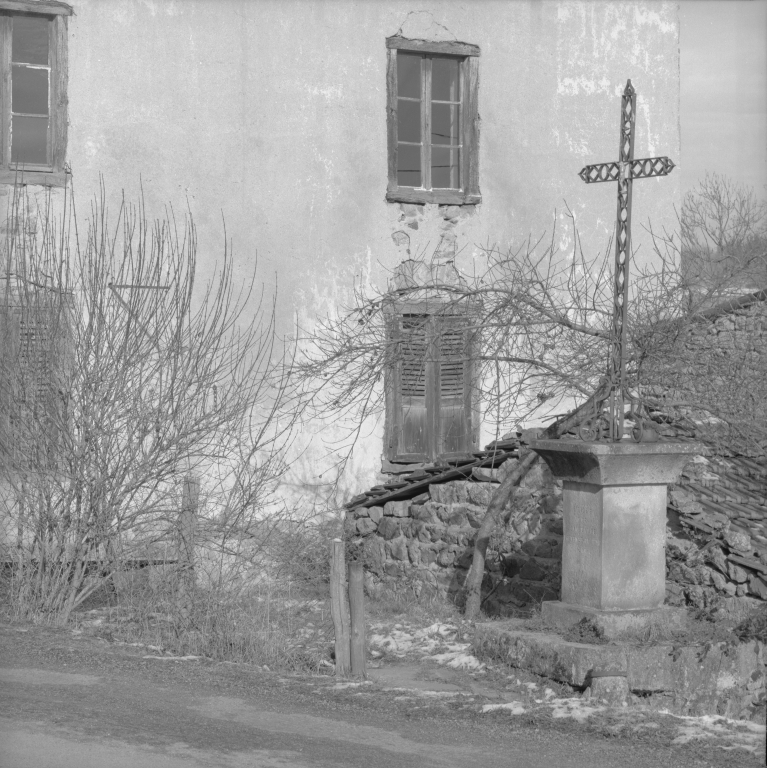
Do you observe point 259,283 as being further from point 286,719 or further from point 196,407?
point 286,719

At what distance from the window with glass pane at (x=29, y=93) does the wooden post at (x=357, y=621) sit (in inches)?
256

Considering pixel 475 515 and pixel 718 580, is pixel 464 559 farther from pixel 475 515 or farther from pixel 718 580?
pixel 718 580

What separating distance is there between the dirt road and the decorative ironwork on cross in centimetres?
213

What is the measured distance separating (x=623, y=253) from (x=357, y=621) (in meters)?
3.02

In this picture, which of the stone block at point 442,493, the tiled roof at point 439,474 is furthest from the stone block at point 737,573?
the stone block at point 442,493

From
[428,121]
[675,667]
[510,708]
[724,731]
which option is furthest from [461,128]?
[724,731]

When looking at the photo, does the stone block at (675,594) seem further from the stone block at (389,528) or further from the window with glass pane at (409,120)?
the window with glass pane at (409,120)

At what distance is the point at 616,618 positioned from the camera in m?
7.36

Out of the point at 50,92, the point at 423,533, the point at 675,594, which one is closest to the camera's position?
the point at 675,594

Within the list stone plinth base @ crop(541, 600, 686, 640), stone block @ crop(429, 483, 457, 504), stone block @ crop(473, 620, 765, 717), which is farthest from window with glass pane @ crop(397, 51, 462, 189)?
stone block @ crop(473, 620, 765, 717)

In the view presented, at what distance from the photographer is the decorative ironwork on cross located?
7.60 meters

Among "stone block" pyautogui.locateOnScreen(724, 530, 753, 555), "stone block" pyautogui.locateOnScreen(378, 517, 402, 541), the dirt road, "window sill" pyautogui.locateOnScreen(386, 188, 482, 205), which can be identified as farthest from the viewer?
"window sill" pyautogui.locateOnScreen(386, 188, 482, 205)

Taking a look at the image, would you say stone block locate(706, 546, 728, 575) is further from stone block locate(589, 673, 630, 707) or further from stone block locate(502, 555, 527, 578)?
stone block locate(589, 673, 630, 707)

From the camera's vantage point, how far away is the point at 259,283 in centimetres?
1325
